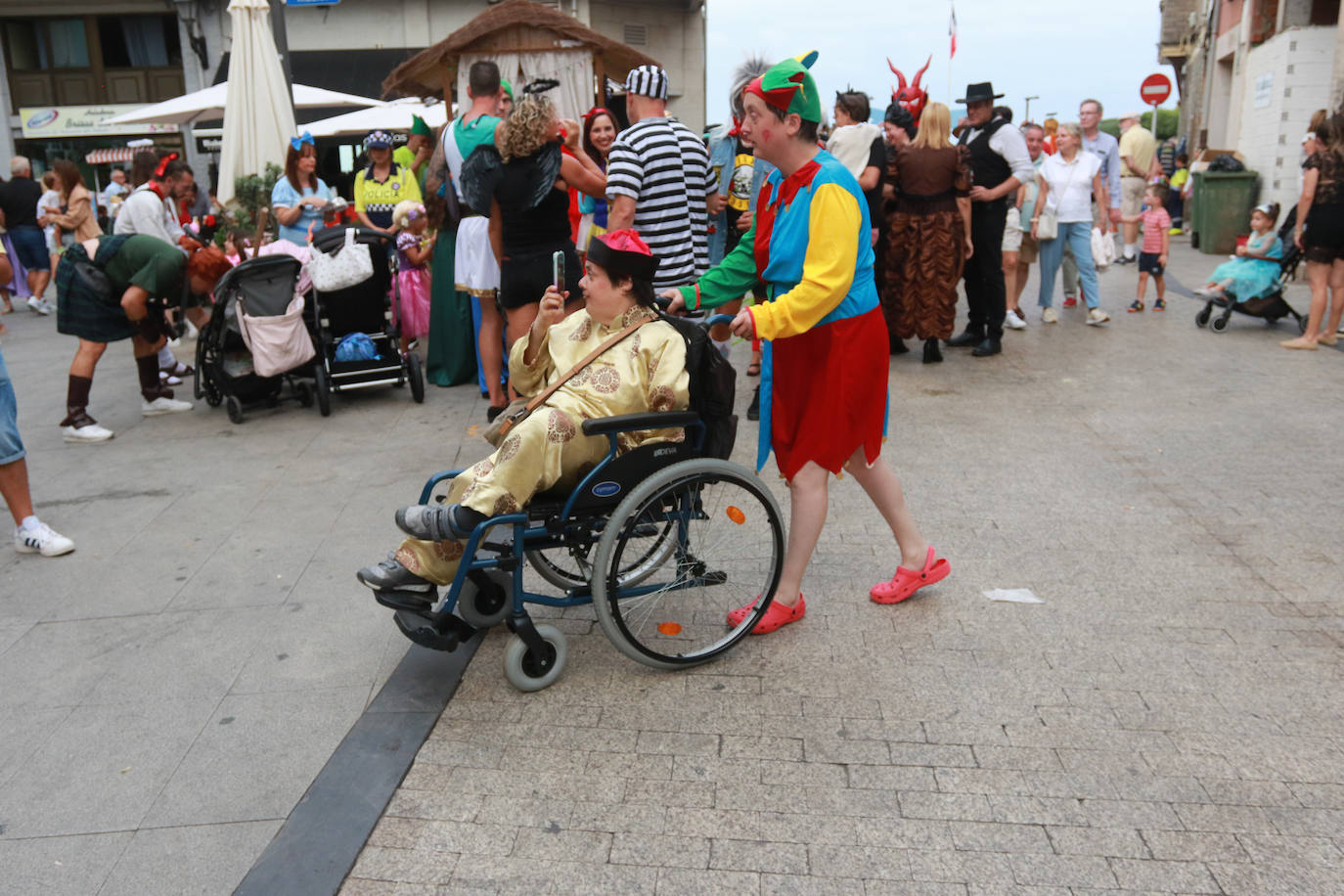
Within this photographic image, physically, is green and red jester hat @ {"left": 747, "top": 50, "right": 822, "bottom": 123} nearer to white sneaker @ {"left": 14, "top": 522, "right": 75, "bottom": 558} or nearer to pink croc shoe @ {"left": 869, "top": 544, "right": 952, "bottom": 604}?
pink croc shoe @ {"left": 869, "top": 544, "right": 952, "bottom": 604}

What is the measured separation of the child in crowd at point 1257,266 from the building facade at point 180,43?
1652 cm

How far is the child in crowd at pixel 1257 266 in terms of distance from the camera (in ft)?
29.4

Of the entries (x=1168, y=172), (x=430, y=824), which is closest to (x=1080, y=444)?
(x=430, y=824)

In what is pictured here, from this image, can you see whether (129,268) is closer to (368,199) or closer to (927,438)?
(368,199)

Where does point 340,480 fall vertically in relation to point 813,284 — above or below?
below

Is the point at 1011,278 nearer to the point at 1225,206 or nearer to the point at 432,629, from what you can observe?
the point at 1225,206

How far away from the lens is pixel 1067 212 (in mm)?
9633

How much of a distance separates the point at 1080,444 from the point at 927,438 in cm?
85

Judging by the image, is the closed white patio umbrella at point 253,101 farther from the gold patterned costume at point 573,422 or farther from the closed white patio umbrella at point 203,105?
the gold patterned costume at point 573,422

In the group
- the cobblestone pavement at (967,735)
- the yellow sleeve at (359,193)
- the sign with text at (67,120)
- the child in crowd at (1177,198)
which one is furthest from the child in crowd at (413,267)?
the sign with text at (67,120)

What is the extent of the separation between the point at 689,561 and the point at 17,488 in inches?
124

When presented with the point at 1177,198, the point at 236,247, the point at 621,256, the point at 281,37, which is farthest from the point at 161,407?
the point at 1177,198

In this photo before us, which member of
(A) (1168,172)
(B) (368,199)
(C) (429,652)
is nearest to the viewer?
(C) (429,652)

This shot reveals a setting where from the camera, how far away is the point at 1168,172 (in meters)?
21.6
